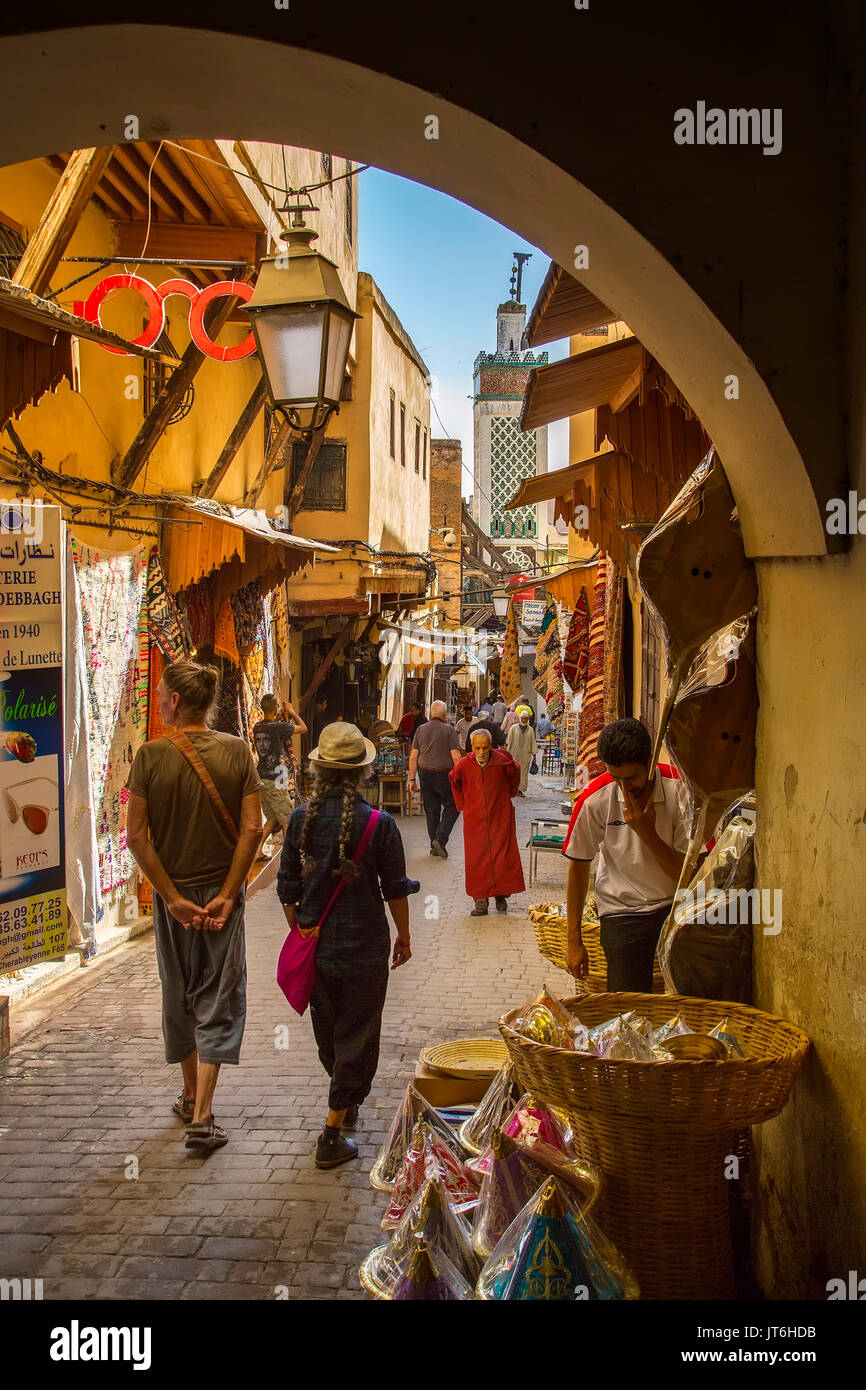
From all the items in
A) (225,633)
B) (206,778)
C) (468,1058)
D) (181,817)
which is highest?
(225,633)

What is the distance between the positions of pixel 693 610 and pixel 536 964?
5.45 metres

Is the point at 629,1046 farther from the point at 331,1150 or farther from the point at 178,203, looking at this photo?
the point at 178,203

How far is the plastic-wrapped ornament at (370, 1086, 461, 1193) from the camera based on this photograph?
392 centimetres

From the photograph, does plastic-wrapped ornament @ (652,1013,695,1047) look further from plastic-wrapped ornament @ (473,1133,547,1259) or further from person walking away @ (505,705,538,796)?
person walking away @ (505,705,538,796)

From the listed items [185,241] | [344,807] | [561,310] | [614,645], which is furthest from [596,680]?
[344,807]

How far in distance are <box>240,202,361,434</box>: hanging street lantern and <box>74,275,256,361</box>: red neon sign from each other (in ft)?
2.19

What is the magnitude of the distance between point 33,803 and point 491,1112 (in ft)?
8.86

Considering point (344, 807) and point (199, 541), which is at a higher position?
point (199, 541)

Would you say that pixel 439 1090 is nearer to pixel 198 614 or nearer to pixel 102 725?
pixel 102 725

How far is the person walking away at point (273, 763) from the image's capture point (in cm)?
1170

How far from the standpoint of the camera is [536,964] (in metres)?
8.30

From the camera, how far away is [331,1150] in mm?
4699

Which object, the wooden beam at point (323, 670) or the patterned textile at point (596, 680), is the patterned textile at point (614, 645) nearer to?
the patterned textile at point (596, 680)

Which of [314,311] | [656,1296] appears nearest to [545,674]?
[314,311]
